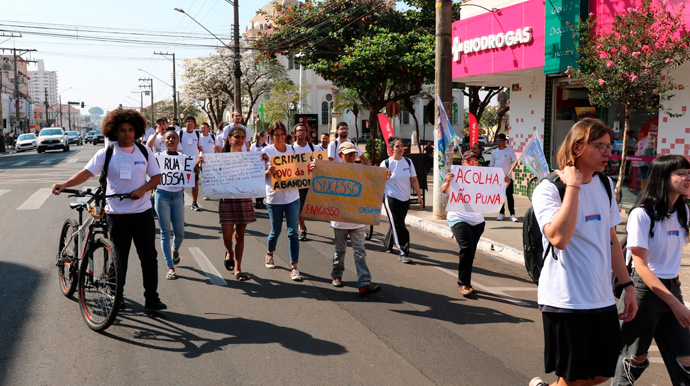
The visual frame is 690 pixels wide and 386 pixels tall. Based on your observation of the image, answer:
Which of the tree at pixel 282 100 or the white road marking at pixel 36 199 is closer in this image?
the white road marking at pixel 36 199

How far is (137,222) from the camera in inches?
241

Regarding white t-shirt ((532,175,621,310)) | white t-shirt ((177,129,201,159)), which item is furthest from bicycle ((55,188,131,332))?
white t-shirt ((177,129,201,159))

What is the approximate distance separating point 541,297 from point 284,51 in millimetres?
24031

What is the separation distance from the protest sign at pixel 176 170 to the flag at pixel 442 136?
5.71 metres

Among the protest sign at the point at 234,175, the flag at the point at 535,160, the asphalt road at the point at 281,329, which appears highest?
the flag at the point at 535,160

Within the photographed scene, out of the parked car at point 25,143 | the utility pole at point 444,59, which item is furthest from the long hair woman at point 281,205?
the parked car at point 25,143

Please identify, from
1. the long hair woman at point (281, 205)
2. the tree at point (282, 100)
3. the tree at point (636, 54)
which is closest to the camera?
the long hair woman at point (281, 205)

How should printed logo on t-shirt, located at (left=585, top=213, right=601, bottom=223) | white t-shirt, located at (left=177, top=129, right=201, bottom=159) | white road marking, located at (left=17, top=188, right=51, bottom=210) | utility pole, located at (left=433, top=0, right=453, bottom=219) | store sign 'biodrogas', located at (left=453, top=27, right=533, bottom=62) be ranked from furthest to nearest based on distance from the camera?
store sign 'biodrogas', located at (left=453, top=27, right=533, bottom=62)
white road marking, located at (left=17, top=188, right=51, bottom=210)
white t-shirt, located at (left=177, top=129, right=201, bottom=159)
utility pole, located at (left=433, top=0, right=453, bottom=219)
printed logo on t-shirt, located at (left=585, top=213, right=601, bottom=223)

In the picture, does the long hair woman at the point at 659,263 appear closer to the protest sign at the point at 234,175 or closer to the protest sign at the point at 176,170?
the protest sign at the point at 234,175

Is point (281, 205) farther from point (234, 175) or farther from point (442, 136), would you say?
point (442, 136)

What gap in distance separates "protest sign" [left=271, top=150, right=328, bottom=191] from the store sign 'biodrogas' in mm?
8238

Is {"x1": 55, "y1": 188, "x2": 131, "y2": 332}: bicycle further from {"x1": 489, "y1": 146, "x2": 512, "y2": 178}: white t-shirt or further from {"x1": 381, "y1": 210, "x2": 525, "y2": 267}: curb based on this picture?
{"x1": 489, "y1": 146, "x2": 512, "y2": 178}: white t-shirt

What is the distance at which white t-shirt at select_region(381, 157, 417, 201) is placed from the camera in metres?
9.09

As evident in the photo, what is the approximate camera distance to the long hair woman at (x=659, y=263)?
12.5ft
